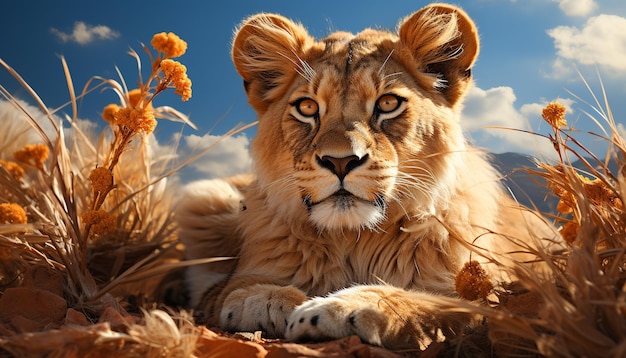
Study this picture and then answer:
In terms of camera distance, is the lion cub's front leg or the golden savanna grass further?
the lion cub's front leg

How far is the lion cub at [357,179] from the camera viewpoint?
9.74 ft

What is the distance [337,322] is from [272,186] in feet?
4.30

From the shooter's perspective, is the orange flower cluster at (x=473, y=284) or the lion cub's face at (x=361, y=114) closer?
the orange flower cluster at (x=473, y=284)

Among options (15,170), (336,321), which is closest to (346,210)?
(336,321)

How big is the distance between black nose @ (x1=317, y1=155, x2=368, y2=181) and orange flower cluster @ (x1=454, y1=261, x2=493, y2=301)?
700mm

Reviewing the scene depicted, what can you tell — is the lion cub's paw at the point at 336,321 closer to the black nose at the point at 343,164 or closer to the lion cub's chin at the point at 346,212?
the lion cub's chin at the point at 346,212

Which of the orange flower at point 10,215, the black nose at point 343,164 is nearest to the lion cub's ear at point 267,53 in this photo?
the black nose at point 343,164

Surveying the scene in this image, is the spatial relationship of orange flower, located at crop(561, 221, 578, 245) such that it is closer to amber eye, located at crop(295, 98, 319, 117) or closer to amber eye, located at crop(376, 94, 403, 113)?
amber eye, located at crop(376, 94, 403, 113)

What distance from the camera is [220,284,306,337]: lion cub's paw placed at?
282cm

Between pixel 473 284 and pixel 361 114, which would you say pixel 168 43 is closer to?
pixel 361 114

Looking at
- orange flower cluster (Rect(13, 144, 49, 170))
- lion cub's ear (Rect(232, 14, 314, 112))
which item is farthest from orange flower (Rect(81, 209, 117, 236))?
lion cub's ear (Rect(232, 14, 314, 112))

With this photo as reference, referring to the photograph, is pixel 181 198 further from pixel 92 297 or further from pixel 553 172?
pixel 553 172

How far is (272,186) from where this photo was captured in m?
3.62

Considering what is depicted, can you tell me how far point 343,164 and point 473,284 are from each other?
0.80 meters
